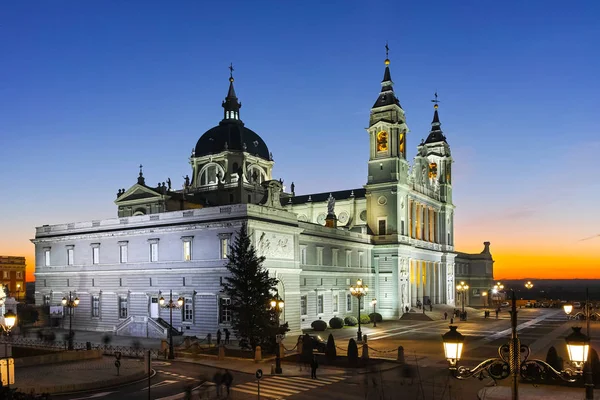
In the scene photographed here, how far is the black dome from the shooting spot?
8444cm

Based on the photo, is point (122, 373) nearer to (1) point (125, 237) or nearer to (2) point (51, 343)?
(2) point (51, 343)

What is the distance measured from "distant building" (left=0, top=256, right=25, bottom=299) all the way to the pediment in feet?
203

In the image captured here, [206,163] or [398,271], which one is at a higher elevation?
[206,163]

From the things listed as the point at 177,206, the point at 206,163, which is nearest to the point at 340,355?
the point at 177,206

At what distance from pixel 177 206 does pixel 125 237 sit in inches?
447

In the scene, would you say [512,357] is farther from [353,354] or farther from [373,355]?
[373,355]

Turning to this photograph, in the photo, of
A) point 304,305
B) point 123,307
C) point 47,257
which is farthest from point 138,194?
point 304,305

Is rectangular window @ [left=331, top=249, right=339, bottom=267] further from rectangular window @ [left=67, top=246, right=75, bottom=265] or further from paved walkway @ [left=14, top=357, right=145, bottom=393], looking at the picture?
paved walkway @ [left=14, top=357, right=145, bottom=393]

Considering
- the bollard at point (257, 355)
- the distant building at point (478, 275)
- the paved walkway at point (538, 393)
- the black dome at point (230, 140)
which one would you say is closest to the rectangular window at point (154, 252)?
the bollard at point (257, 355)

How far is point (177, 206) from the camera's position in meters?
69.8

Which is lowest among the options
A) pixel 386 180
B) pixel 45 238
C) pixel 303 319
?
pixel 303 319

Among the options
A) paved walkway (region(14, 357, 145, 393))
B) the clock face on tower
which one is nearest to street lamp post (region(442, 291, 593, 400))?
paved walkway (region(14, 357, 145, 393))

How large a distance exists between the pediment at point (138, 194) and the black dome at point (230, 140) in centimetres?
1516

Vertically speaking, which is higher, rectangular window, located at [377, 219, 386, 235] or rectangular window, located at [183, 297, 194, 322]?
rectangular window, located at [377, 219, 386, 235]
